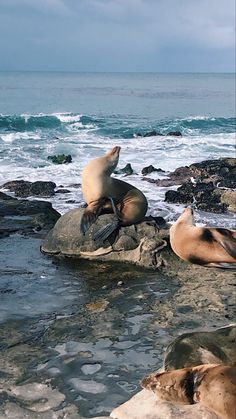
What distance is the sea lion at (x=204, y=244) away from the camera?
5.42 meters

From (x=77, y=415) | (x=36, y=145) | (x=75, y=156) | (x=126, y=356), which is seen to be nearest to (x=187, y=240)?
(x=126, y=356)

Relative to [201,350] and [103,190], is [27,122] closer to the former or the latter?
[103,190]

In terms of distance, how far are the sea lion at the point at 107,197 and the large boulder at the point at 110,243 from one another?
0.21m

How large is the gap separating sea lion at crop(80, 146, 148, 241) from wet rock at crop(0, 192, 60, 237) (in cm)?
224

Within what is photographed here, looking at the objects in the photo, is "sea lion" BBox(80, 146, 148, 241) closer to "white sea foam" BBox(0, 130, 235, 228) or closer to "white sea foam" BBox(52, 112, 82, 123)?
"white sea foam" BBox(0, 130, 235, 228)

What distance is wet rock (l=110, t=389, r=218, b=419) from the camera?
11.5 ft

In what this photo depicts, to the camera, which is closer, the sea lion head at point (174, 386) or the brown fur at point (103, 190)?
the sea lion head at point (174, 386)

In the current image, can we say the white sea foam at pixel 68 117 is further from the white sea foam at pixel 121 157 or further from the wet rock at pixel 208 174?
the wet rock at pixel 208 174

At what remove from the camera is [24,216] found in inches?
410

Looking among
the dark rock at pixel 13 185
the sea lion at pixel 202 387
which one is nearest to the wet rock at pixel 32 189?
the dark rock at pixel 13 185

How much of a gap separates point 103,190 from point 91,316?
191 cm

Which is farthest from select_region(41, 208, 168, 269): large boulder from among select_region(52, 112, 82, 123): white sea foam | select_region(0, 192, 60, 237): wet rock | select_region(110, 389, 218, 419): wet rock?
select_region(52, 112, 82, 123): white sea foam

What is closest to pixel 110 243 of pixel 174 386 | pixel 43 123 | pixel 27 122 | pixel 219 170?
pixel 174 386

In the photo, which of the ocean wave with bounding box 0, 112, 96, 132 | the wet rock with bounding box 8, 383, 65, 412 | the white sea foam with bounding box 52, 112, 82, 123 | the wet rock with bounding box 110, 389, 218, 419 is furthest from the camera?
the white sea foam with bounding box 52, 112, 82, 123
